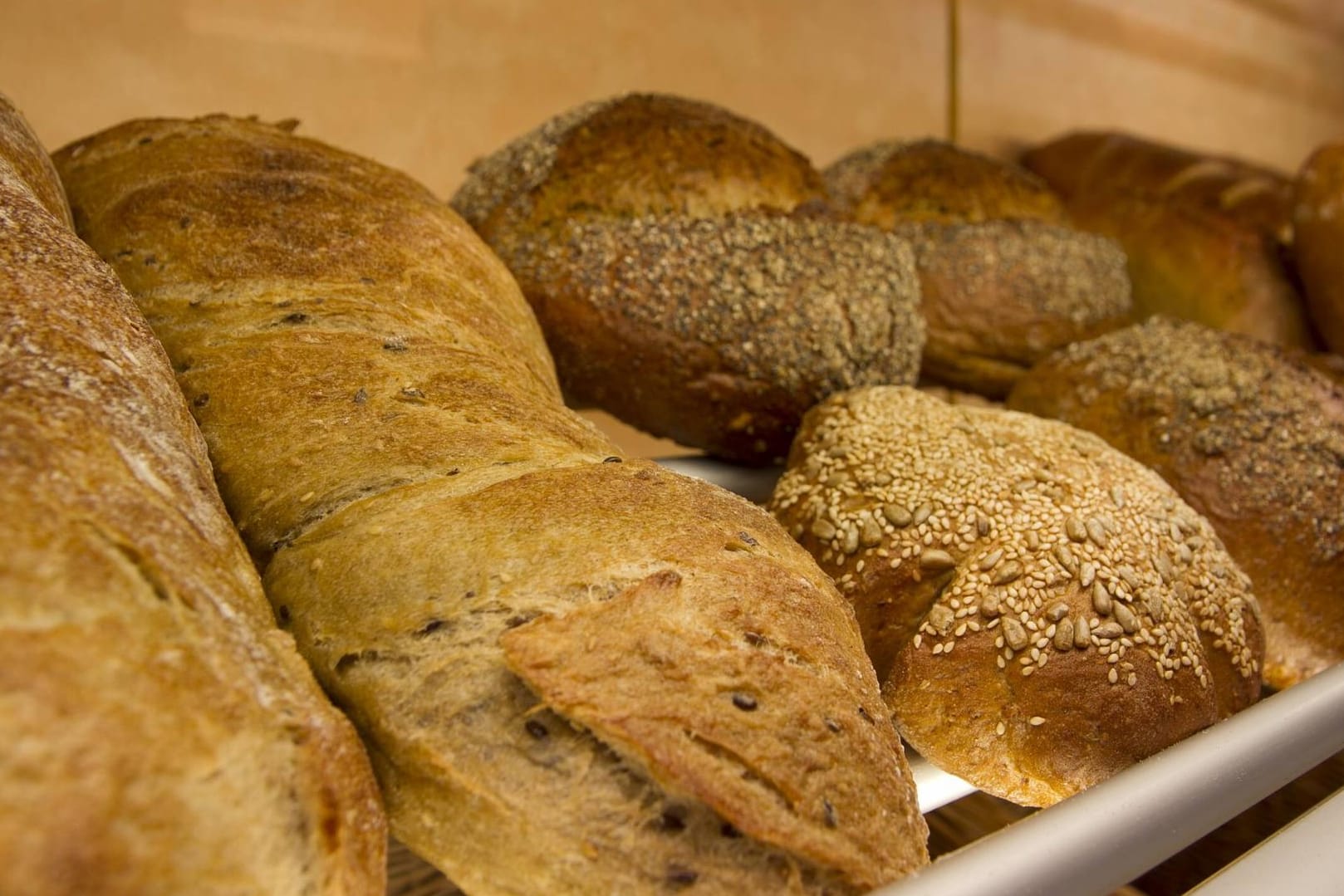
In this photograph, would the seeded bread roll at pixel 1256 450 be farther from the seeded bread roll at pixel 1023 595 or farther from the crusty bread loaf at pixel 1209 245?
the crusty bread loaf at pixel 1209 245

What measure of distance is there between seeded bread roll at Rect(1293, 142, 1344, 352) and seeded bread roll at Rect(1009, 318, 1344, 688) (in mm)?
452

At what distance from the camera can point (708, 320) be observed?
1.24 m

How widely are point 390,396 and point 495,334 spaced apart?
217 millimetres

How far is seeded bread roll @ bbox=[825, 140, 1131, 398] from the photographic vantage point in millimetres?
1603

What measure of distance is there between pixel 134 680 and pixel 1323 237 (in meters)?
1.99

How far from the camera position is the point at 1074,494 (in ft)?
3.41

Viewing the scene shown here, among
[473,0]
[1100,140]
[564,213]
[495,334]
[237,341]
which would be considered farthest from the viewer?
[1100,140]

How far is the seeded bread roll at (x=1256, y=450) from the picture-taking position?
125 cm

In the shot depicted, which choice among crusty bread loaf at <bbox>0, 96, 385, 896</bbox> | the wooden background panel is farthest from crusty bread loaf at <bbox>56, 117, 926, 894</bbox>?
the wooden background panel

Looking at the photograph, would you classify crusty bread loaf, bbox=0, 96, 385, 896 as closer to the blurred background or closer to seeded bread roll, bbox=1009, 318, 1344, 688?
the blurred background

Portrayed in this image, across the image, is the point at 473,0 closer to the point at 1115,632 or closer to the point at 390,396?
the point at 390,396

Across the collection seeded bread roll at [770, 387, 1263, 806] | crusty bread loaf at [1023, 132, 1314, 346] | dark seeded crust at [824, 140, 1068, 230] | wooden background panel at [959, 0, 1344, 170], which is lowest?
seeded bread roll at [770, 387, 1263, 806]

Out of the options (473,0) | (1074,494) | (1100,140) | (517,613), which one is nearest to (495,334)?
(517,613)

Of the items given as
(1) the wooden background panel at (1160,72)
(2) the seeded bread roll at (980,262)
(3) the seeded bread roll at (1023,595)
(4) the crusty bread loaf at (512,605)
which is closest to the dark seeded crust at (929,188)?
(2) the seeded bread roll at (980,262)
